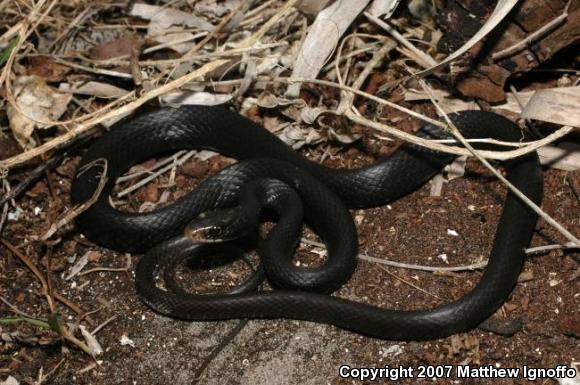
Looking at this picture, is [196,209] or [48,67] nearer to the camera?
[196,209]

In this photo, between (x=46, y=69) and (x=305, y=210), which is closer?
(x=305, y=210)

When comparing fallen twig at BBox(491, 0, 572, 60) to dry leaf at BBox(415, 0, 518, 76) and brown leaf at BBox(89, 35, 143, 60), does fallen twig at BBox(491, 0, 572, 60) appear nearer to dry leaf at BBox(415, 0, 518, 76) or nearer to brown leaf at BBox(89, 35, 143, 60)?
dry leaf at BBox(415, 0, 518, 76)

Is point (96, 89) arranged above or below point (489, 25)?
below

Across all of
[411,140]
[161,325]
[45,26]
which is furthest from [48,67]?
[411,140]

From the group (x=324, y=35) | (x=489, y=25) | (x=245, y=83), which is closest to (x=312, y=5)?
(x=324, y=35)

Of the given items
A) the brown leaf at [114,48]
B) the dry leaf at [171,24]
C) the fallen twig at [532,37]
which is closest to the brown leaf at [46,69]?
the brown leaf at [114,48]

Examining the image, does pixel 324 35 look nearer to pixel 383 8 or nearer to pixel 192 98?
pixel 383 8

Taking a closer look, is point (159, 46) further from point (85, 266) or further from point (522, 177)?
point (522, 177)
